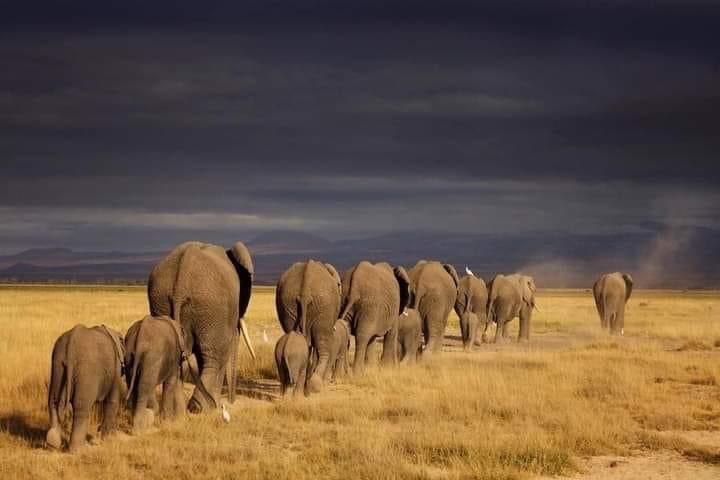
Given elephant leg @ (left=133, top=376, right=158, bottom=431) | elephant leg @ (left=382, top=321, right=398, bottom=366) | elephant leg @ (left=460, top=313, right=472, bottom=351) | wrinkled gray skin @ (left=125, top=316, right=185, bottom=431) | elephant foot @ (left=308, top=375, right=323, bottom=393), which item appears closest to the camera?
wrinkled gray skin @ (left=125, top=316, right=185, bottom=431)

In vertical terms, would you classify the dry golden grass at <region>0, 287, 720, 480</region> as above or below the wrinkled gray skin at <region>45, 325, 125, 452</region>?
below

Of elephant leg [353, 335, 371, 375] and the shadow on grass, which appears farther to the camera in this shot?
elephant leg [353, 335, 371, 375]

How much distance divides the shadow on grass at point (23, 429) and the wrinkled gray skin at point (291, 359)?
4.26m

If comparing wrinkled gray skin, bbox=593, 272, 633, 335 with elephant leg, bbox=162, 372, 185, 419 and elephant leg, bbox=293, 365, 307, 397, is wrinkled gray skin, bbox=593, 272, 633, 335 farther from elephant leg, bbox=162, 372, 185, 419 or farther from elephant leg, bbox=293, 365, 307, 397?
elephant leg, bbox=162, 372, 185, 419

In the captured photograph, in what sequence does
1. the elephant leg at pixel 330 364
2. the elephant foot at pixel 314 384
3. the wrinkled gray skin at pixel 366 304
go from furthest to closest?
the wrinkled gray skin at pixel 366 304, the elephant leg at pixel 330 364, the elephant foot at pixel 314 384

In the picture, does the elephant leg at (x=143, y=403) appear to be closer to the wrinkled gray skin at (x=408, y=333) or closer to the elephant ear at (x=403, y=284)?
the elephant ear at (x=403, y=284)

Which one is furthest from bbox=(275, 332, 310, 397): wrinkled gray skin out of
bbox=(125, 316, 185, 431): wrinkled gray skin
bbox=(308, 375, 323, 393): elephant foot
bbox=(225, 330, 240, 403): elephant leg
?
bbox=(125, 316, 185, 431): wrinkled gray skin

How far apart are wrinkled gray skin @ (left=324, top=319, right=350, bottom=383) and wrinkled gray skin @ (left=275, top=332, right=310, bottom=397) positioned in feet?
5.06

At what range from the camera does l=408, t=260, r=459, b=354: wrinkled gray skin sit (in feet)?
81.6

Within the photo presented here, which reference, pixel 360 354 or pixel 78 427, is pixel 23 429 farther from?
pixel 360 354

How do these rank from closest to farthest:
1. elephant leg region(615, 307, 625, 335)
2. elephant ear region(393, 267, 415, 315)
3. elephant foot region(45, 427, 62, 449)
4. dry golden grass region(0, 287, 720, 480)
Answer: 1. dry golden grass region(0, 287, 720, 480)
2. elephant foot region(45, 427, 62, 449)
3. elephant ear region(393, 267, 415, 315)
4. elephant leg region(615, 307, 625, 335)

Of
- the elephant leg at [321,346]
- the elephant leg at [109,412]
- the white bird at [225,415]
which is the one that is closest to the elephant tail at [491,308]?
the elephant leg at [321,346]

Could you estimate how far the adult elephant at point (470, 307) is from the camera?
29.5 meters

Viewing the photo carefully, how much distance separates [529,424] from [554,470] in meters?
2.82
